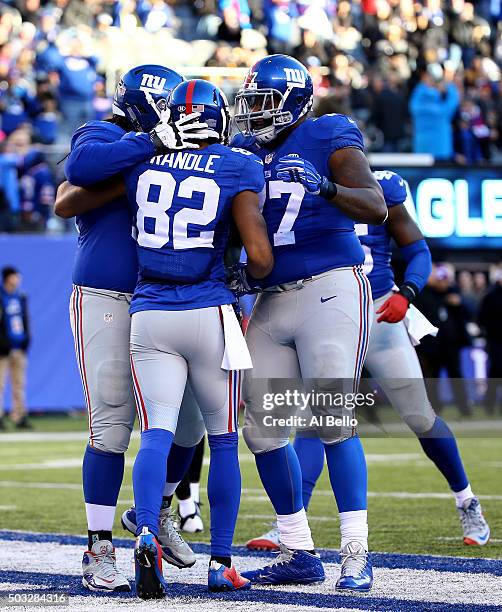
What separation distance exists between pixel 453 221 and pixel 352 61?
5.44 metres

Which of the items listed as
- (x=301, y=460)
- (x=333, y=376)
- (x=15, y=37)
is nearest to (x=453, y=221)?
(x=15, y=37)

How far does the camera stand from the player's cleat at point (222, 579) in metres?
4.80

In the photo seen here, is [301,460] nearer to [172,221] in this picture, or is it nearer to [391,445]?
[172,221]

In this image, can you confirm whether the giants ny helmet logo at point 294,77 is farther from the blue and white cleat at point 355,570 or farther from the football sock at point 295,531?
the blue and white cleat at point 355,570

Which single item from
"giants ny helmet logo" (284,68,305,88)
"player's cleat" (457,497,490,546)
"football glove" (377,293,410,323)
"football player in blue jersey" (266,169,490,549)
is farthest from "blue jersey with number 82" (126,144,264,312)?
"player's cleat" (457,497,490,546)

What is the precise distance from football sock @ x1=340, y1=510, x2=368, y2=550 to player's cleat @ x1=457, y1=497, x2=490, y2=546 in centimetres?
129

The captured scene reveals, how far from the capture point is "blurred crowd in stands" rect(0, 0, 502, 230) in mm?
16344

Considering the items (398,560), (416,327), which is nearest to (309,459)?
(398,560)

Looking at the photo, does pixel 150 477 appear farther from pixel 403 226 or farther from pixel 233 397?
pixel 403 226

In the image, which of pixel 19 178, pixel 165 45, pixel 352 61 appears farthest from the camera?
pixel 352 61

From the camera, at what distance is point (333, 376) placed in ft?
16.5

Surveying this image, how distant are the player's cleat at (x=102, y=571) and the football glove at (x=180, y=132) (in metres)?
1.47

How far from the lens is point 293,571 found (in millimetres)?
5023

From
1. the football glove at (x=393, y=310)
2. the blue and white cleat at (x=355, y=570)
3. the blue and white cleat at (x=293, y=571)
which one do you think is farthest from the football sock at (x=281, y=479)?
the football glove at (x=393, y=310)
